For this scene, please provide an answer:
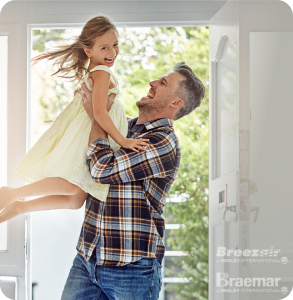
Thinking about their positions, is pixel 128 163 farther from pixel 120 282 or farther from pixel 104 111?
pixel 120 282

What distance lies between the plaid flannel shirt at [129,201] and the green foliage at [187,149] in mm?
1683

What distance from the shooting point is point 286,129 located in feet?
6.26

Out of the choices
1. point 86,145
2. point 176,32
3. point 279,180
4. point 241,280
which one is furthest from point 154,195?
point 176,32

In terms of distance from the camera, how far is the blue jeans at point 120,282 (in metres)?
1.51

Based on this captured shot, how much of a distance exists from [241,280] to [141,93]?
7.11ft

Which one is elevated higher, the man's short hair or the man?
the man's short hair

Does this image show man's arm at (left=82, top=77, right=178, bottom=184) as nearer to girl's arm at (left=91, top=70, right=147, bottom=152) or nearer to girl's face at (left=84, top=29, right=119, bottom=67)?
girl's arm at (left=91, top=70, right=147, bottom=152)

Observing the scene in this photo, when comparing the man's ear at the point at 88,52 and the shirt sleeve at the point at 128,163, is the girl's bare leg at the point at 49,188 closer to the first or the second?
the shirt sleeve at the point at 128,163

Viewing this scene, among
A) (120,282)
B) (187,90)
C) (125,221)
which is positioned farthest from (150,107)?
(120,282)

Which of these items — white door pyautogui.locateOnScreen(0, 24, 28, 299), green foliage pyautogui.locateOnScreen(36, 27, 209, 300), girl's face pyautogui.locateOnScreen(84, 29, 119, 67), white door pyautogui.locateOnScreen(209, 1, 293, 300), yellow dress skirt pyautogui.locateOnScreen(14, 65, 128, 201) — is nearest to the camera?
yellow dress skirt pyautogui.locateOnScreen(14, 65, 128, 201)

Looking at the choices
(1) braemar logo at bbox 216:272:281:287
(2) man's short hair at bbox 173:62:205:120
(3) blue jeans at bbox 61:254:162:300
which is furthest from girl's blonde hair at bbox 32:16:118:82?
(1) braemar logo at bbox 216:272:281:287

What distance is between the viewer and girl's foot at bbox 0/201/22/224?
5.68ft

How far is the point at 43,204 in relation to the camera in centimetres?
175

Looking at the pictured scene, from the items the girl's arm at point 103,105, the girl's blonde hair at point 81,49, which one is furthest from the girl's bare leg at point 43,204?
the girl's blonde hair at point 81,49
